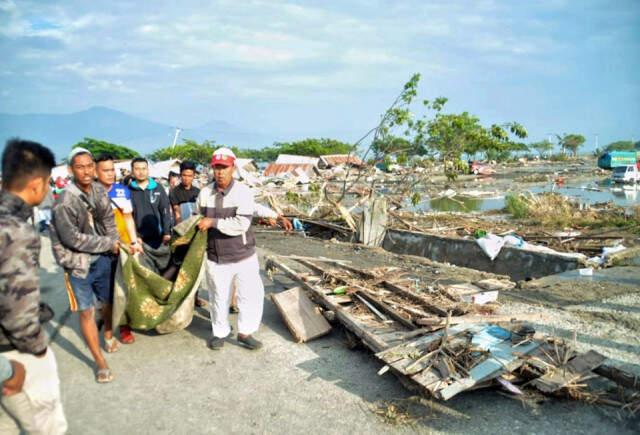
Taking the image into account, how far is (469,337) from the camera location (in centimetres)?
383

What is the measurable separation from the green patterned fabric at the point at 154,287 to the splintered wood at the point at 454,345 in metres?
1.07

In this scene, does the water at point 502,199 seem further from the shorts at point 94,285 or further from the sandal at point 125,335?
the shorts at point 94,285

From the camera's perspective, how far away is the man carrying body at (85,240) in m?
3.74

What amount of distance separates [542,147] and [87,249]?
334ft

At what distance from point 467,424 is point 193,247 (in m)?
3.01

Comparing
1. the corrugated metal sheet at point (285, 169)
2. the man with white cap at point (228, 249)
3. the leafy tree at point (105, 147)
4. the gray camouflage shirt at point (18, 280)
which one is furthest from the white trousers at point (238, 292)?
the leafy tree at point (105, 147)

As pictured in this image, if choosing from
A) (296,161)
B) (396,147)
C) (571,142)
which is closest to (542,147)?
(571,142)

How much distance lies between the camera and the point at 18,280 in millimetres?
2064

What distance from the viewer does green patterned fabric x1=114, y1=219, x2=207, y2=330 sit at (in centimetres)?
434

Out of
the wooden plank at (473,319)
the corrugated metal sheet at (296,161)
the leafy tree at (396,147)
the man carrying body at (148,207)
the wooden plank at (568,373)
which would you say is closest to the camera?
the wooden plank at (568,373)

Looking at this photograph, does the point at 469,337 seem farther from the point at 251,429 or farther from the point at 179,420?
the point at 179,420

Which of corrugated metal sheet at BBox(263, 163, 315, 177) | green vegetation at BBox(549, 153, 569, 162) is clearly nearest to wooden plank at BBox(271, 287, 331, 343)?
corrugated metal sheet at BBox(263, 163, 315, 177)

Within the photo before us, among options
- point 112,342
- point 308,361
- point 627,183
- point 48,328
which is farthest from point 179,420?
point 627,183

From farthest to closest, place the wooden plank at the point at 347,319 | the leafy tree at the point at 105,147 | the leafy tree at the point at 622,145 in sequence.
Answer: the leafy tree at the point at 622,145 < the leafy tree at the point at 105,147 < the wooden plank at the point at 347,319
